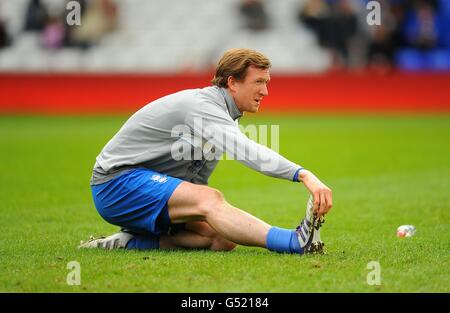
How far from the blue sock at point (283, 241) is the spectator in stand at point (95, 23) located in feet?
63.6

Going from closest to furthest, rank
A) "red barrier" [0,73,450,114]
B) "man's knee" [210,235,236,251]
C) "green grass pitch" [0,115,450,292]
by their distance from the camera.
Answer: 1. "green grass pitch" [0,115,450,292]
2. "man's knee" [210,235,236,251]
3. "red barrier" [0,73,450,114]

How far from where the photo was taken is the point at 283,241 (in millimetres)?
6832

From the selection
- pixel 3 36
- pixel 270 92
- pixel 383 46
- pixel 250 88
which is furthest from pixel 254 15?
pixel 250 88

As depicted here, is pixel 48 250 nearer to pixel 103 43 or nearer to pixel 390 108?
pixel 390 108

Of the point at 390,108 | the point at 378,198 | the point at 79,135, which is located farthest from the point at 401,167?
the point at 390,108

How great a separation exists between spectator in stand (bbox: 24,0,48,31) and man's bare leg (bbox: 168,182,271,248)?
19848 millimetres

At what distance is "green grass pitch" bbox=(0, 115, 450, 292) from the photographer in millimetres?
6066

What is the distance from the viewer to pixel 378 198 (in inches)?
427

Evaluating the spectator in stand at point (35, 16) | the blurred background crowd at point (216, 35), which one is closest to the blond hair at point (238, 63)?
the blurred background crowd at point (216, 35)

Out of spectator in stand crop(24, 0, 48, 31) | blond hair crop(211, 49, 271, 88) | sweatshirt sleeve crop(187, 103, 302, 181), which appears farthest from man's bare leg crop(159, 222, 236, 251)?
spectator in stand crop(24, 0, 48, 31)

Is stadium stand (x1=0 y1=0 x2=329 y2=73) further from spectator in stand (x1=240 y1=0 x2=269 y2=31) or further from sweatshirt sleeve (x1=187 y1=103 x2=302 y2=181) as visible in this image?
sweatshirt sleeve (x1=187 y1=103 x2=302 y2=181)

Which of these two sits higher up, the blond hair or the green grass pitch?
the blond hair

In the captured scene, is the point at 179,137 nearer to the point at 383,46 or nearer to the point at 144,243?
the point at 144,243

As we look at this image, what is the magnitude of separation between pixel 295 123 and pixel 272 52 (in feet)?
19.7
